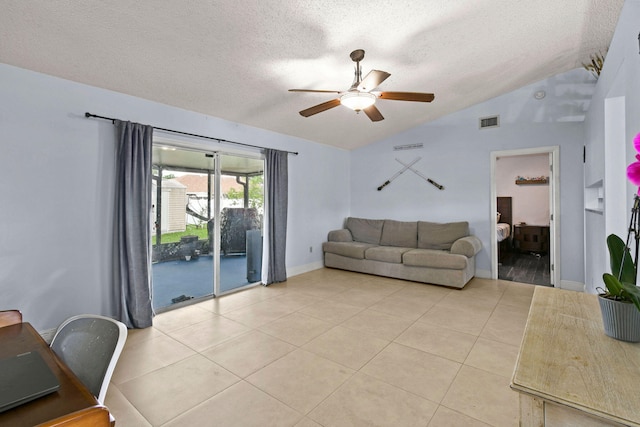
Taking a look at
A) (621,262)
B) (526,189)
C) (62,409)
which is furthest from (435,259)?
(526,189)

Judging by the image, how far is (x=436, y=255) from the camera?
14.1 ft

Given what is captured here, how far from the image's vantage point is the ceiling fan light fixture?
98.0 inches

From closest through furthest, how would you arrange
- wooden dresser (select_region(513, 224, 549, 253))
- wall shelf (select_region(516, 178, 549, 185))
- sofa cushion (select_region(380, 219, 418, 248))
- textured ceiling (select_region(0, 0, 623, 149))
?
textured ceiling (select_region(0, 0, 623, 149)) < sofa cushion (select_region(380, 219, 418, 248)) < wooden dresser (select_region(513, 224, 549, 253)) < wall shelf (select_region(516, 178, 549, 185))

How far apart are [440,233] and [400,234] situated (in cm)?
70

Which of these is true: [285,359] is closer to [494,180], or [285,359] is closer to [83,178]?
[83,178]

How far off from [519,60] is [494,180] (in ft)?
5.85

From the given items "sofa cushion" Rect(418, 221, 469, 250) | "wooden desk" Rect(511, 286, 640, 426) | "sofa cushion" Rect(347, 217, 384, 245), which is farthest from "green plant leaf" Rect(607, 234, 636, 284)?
"sofa cushion" Rect(347, 217, 384, 245)

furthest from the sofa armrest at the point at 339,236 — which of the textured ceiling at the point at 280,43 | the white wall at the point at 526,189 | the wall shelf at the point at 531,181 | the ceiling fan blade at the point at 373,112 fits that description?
the wall shelf at the point at 531,181

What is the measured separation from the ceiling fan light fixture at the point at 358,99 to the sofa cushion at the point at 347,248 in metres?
2.93

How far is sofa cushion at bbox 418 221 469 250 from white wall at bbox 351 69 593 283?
25 cm

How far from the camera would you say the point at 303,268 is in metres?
5.23

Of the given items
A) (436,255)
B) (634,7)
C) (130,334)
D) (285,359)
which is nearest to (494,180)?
(436,255)

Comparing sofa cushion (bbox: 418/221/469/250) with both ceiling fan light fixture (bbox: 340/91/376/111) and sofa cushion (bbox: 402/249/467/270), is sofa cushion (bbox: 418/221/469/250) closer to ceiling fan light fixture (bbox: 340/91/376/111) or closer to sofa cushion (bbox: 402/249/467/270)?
sofa cushion (bbox: 402/249/467/270)

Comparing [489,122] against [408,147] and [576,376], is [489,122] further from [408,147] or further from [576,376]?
[576,376]
